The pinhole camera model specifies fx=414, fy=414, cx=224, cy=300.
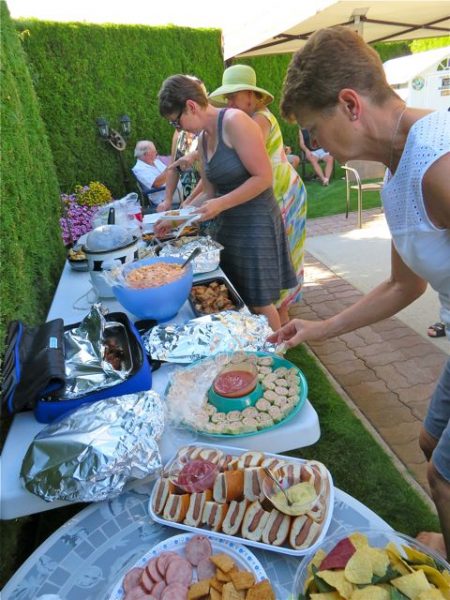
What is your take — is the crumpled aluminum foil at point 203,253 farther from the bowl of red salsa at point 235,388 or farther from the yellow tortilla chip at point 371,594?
the yellow tortilla chip at point 371,594

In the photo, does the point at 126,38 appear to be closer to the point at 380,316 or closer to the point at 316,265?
the point at 316,265

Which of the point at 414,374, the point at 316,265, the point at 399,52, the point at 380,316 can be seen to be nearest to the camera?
the point at 380,316

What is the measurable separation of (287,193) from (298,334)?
196 cm

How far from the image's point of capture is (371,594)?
0.69 m

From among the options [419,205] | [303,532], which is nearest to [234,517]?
[303,532]

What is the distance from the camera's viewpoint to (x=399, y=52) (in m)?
10.9

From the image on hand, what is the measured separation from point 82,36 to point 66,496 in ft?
26.7

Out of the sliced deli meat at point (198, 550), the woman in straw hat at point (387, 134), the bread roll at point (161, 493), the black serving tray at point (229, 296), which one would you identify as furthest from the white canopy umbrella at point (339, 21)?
the sliced deli meat at point (198, 550)

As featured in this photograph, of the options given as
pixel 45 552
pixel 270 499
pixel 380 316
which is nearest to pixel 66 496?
pixel 45 552

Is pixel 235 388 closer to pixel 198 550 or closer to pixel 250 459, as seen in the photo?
pixel 250 459

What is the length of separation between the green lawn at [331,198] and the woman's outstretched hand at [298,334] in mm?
5813

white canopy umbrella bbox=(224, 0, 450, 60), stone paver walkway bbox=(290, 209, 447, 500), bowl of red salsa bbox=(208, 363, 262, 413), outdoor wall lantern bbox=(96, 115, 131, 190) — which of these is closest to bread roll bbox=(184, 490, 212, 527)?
bowl of red salsa bbox=(208, 363, 262, 413)

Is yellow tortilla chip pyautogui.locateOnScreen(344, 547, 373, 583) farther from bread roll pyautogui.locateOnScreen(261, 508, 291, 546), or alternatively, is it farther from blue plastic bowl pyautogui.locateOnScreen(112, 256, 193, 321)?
blue plastic bowl pyautogui.locateOnScreen(112, 256, 193, 321)

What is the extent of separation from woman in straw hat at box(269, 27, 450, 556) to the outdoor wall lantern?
22.9 feet
